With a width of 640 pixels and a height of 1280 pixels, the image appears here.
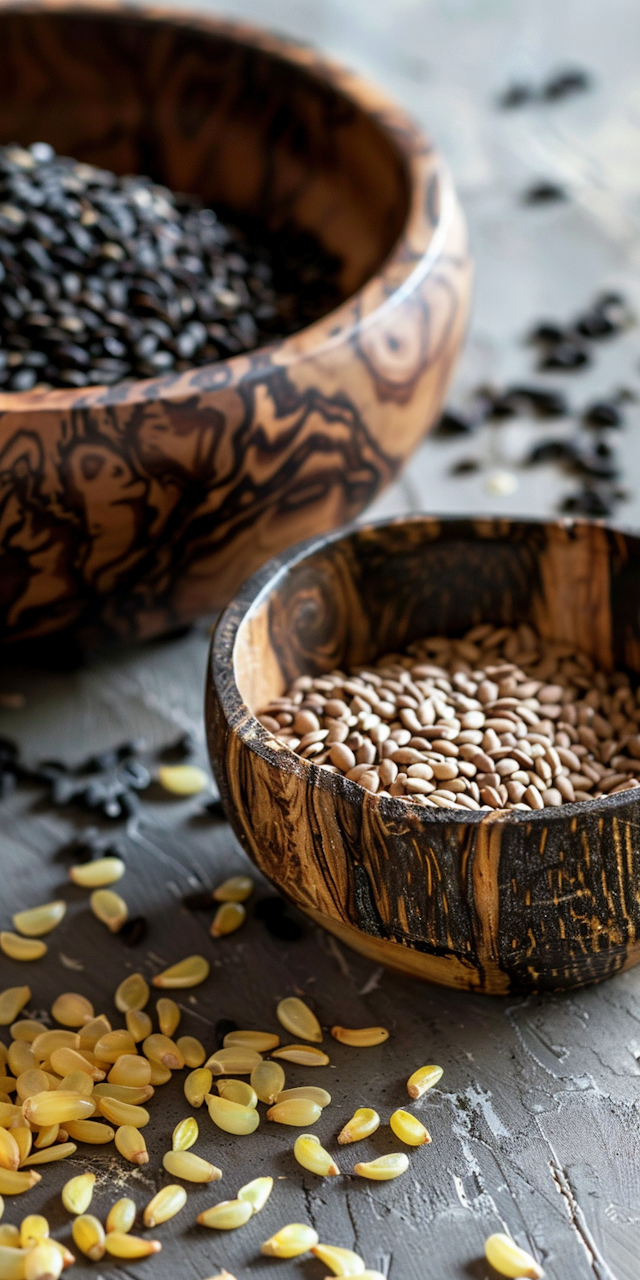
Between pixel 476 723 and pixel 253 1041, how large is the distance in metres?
0.26

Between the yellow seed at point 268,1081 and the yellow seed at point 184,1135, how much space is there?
0.05 m

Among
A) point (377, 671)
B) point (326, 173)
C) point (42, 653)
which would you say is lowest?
point (42, 653)

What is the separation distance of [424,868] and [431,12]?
2094 mm

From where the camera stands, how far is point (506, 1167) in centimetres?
78

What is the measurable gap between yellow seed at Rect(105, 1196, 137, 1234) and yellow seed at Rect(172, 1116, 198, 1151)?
0.15ft

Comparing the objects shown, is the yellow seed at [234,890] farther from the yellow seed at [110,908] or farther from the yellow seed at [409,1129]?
the yellow seed at [409,1129]

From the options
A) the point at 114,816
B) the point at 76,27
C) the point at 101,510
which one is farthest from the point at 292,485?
the point at 76,27

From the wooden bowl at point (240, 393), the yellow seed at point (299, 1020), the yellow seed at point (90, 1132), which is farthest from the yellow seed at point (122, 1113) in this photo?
the wooden bowl at point (240, 393)

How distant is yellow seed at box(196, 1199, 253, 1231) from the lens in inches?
29.6

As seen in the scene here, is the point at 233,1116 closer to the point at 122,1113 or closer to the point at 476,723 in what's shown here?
the point at 122,1113

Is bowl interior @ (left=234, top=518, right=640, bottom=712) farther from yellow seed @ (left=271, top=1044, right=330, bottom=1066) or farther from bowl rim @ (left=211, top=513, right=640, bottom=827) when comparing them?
yellow seed @ (left=271, top=1044, right=330, bottom=1066)

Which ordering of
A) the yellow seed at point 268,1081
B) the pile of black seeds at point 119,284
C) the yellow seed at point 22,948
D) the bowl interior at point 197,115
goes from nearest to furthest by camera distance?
the yellow seed at point 268,1081
the yellow seed at point 22,948
the pile of black seeds at point 119,284
the bowl interior at point 197,115

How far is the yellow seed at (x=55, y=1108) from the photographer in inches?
31.3

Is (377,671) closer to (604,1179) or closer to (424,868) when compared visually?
(424,868)
